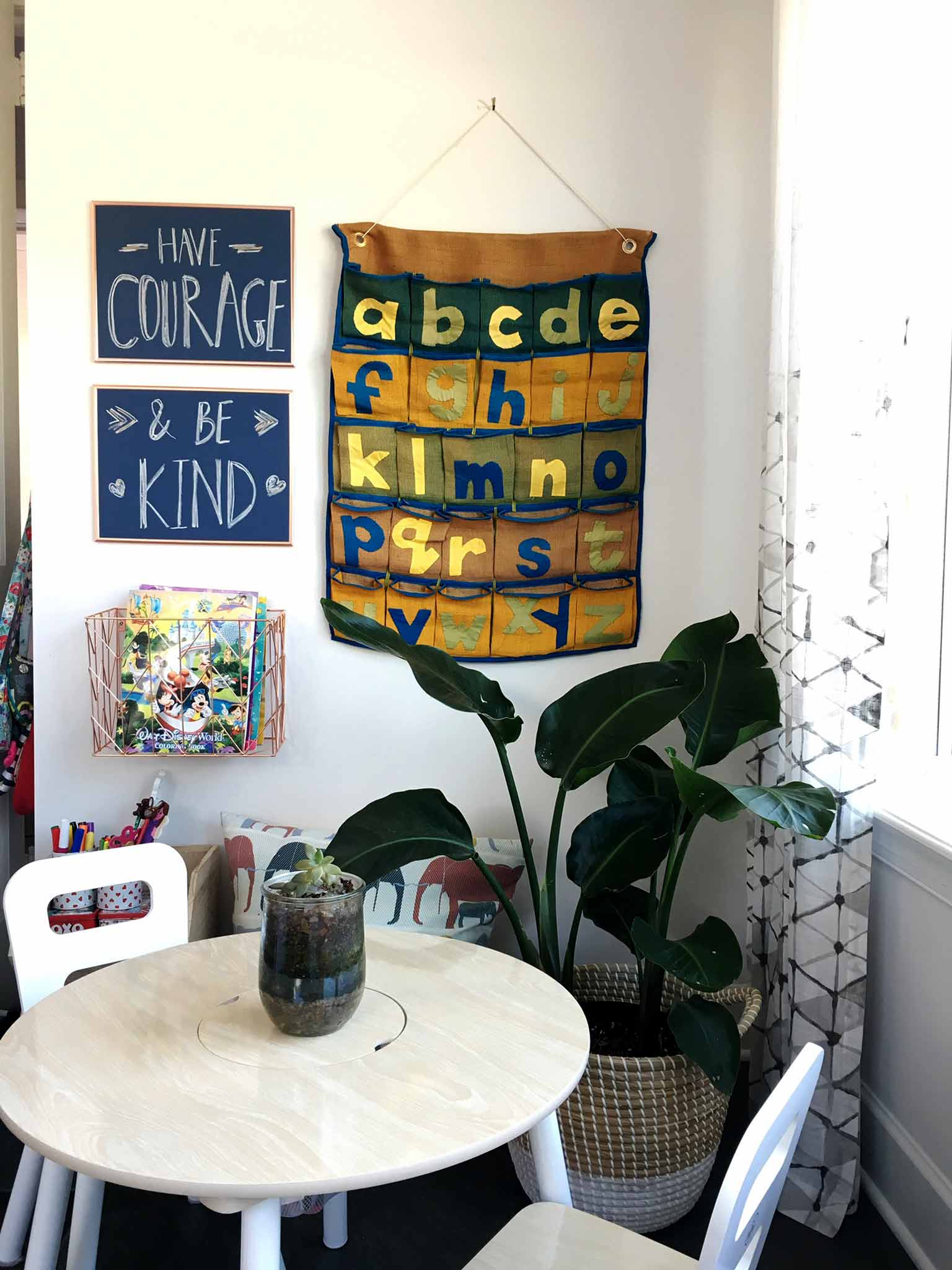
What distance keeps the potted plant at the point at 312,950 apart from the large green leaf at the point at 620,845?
86 centimetres

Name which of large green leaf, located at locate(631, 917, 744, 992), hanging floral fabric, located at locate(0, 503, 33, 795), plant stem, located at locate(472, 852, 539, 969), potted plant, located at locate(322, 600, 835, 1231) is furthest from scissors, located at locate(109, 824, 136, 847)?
large green leaf, located at locate(631, 917, 744, 992)

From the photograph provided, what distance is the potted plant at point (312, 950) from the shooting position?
3.90 feet

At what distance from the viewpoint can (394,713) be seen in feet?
Result: 8.26

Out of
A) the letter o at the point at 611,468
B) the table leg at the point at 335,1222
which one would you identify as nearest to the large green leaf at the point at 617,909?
the table leg at the point at 335,1222

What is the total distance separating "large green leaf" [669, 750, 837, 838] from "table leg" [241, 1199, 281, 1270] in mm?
971

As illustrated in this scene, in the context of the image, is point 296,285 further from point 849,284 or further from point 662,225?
point 849,284

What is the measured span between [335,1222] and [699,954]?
32.9 inches

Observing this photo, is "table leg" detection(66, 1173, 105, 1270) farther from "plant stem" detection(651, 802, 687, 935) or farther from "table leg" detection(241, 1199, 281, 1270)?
"plant stem" detection(651, 802, 687, 935)

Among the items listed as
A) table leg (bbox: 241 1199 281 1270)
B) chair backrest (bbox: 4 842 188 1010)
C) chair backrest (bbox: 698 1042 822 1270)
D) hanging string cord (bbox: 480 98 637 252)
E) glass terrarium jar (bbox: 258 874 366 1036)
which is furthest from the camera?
hanging string cord (bbox: 480 98 637 252)

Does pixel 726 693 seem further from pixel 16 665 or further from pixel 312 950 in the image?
pixel 16 665

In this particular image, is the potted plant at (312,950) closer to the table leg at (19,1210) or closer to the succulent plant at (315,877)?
the succulent plant at (315,877)

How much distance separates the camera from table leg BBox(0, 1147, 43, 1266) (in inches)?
69.7

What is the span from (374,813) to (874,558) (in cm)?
106

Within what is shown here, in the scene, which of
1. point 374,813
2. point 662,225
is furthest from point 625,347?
point 374,813
